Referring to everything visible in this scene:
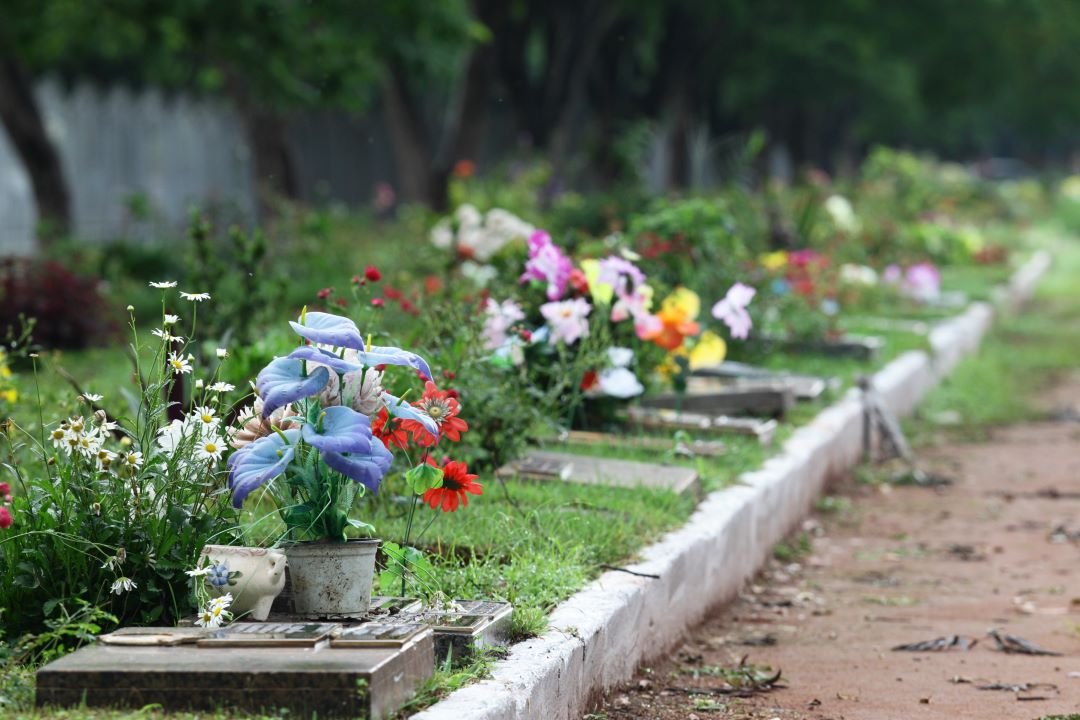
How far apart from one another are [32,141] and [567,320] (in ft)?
42.5

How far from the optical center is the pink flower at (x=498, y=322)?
6.70 metres

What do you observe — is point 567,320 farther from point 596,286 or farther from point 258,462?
point 258,462

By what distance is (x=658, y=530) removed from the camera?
18.2ft

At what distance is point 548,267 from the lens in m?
7.19

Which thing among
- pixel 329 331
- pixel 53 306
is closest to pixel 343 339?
pixel 329 331

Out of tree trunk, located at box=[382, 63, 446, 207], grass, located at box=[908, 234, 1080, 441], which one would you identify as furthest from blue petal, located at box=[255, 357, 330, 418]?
tree trunk, located at box=[382, 63, 446, 207]

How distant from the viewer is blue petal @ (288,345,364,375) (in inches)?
147

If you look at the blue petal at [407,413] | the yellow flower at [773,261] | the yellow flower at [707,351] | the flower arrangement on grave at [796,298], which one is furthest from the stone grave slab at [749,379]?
the blue petal at [407,413]

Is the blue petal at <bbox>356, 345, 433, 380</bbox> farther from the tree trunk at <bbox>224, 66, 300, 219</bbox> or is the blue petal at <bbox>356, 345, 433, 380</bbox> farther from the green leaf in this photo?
the tree trunk at <bbox>224, 66, 300, 219</bbox>

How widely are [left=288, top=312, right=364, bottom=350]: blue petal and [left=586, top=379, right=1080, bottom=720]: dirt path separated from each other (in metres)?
1.29

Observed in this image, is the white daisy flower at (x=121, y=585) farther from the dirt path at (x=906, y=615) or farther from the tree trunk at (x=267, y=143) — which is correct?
the tree trunk at (x=267, y=143)

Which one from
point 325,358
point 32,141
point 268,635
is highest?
point 32,141

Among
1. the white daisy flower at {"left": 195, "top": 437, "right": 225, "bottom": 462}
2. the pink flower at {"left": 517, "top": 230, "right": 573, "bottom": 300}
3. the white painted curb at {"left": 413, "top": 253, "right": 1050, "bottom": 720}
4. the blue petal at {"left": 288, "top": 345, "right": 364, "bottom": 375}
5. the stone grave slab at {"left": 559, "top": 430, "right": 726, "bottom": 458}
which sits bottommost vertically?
the white painted curb at {"left": 413, "top": 253, "right": 1050, "bottom": 720}

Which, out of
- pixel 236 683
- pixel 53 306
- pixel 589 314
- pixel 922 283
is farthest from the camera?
pixel 922 283
